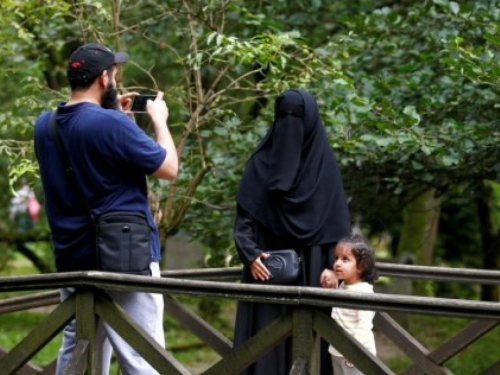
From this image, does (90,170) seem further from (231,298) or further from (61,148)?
(231,298)

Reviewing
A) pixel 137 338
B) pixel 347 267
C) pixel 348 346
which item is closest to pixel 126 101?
pixel 137 338

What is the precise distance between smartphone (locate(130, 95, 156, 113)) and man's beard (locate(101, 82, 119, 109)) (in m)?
0.12

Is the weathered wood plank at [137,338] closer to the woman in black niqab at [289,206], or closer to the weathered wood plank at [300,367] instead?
the weathered wood plank at [300,367]

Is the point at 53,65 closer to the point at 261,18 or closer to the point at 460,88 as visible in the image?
the point at 261,18

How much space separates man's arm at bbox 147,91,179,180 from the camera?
17.2 feet

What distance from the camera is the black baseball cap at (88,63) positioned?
5309 mm

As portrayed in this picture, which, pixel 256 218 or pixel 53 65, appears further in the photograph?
pixel 53 65

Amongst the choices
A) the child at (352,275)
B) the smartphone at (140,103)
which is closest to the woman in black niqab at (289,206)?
the child at (352,275)

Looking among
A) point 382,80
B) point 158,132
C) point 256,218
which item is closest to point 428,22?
point 382,80

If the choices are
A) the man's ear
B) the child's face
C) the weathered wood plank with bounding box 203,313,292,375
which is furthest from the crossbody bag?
the child's face

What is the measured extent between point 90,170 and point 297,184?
114 centimetres

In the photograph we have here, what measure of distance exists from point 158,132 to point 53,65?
6.42m

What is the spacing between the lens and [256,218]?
600 centimetres

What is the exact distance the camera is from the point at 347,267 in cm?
574
